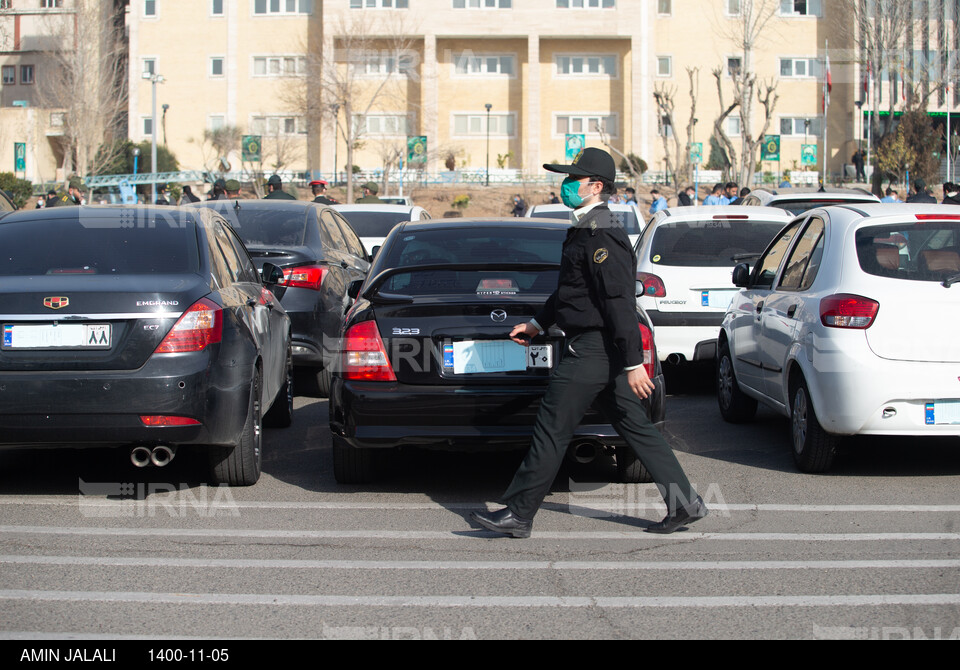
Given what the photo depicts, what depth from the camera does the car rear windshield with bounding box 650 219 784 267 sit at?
10484 millimetres

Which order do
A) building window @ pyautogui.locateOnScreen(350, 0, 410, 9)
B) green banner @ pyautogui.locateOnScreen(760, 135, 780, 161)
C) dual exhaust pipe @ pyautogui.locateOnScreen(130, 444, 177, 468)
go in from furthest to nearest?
1. building window @ pyautogui.locateOnScreen(350, 0, 410, 9)
2. green banner @ pyautogui.locateOnScreen(760, 135, 780, 161)
3. dual exhaust pipe @ pyautogui.locateOnScreen(130, 444, 177, 468)

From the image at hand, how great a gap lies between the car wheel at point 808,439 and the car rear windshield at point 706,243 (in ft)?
10.7

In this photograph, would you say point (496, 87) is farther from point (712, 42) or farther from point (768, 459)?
point (768, 459)

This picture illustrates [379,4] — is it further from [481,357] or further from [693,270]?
[481,357]

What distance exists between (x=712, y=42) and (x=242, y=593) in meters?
67.5

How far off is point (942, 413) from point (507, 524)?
277 cm

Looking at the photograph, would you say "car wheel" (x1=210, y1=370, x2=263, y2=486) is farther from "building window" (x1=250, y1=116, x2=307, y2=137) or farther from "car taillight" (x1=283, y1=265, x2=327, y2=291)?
"building window" (x1=250, y1=116, x2=307, y2=137)

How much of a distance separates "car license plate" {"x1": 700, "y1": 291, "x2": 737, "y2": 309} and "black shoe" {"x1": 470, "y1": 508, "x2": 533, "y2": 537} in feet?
17.1

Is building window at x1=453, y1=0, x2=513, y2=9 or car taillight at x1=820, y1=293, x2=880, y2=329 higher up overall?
building window at x1=453, y1=0, x2=513, y2=9

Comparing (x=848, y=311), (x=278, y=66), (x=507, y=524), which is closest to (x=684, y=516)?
(x=507, y=524)

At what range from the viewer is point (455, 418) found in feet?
20.0

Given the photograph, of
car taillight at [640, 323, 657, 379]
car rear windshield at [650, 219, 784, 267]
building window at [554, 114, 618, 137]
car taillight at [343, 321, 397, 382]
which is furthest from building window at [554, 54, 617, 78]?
car taillight at [343, 321, 397, 382]

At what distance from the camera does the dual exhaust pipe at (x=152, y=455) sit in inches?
241
